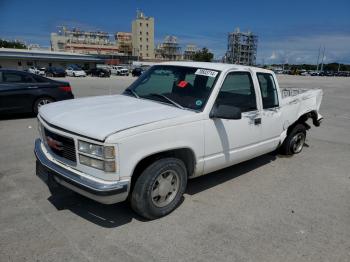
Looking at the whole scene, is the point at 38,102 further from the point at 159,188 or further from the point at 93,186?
the point at 93,186

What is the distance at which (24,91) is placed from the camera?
9156 mm

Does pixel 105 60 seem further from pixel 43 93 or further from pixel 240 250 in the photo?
pixel 240 250

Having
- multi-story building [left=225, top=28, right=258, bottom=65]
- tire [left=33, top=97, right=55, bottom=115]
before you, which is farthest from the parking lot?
multi-story building [left=225, top=28, right=258, bottom=65]

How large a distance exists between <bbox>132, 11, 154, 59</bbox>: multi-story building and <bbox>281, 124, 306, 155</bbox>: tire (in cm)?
14330

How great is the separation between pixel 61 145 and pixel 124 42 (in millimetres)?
154472

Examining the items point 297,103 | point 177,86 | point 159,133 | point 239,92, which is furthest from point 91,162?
point 297,103

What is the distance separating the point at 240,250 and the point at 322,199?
1.93m

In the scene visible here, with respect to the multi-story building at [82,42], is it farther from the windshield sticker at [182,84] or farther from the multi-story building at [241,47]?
the windshield sticker at [182,84]

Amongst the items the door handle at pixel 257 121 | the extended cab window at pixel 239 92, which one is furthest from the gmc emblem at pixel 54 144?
the door handle at pixel 257 121

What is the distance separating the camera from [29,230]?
340 centimetres

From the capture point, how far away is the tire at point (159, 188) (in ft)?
11.4

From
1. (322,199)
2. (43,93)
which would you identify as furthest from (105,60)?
(322,199)

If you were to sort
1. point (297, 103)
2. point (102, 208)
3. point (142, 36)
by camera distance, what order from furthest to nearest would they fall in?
point (142, 36)
point (297, 103)
point (102, 208)

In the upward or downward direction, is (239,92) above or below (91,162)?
above
